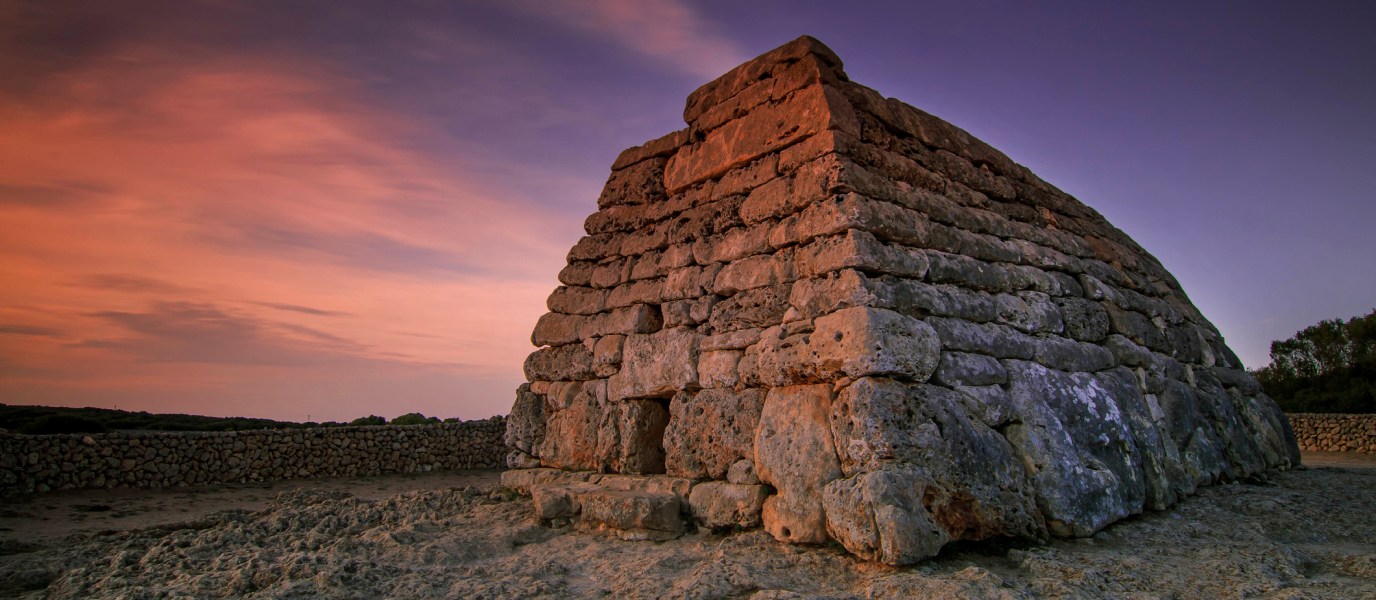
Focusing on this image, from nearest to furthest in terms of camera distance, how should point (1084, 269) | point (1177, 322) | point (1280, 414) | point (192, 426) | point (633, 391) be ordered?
point (633, 391)
point (1084, 269)
point (1177, 322)
point (1280, 414)
point (192, 426)

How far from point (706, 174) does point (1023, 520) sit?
3.68 metres

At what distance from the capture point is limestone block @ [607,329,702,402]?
562cm

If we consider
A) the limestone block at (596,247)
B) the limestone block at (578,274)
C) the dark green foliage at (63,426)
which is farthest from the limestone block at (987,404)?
the dark green foliage at (63,426)

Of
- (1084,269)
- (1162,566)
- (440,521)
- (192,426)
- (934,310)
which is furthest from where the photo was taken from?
(192,426)

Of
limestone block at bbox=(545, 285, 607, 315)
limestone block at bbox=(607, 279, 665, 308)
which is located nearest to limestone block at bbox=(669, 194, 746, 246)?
limestone block at bbox=(607, 279, 665, 308)

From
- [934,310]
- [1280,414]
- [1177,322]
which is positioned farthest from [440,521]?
[1280,414]

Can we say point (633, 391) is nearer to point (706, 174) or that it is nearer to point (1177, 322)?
point (706, 174)

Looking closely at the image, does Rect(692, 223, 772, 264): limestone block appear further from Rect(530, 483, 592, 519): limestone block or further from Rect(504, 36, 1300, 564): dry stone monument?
Rect(530, 483, 592, 519): limestone block

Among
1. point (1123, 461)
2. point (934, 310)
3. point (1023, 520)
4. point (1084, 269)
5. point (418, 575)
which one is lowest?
point (418, 575)

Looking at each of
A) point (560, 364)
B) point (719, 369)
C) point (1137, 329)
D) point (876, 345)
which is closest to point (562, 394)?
point (560, 364)

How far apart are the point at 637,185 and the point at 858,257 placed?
3.20 metres

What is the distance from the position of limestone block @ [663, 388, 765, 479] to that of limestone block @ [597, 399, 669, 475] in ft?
1.08

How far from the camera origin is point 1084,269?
6750 mm

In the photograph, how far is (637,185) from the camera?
7.21m
